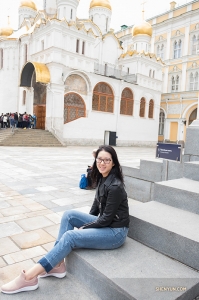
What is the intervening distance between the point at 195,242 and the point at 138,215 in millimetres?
784

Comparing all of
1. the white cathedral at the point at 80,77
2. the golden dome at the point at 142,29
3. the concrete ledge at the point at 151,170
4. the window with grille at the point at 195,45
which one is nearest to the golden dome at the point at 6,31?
the white cathedral at the point at 80,77

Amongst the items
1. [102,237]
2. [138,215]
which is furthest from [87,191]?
[102,237]

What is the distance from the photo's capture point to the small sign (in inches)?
203

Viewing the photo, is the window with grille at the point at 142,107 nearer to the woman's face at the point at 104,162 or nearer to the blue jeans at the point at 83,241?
the woman's face at the point at 104,162

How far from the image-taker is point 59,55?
20.2 m

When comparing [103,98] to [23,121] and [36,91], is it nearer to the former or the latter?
[36,91]

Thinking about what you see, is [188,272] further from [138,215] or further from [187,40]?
[187,40]

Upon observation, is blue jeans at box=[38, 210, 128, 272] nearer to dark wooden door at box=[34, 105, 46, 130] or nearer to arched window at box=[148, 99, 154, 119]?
dark wooden door at box=[34, 105, 46, 130]

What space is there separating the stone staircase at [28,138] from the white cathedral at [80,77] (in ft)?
3.41

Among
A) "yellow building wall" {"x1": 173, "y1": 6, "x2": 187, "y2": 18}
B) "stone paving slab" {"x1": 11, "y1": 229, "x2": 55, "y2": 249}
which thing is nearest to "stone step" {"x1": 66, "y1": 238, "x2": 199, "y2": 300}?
"stone paving slab" {"x1": 11, "y1": 229, "x2": 55, "y2": 249}

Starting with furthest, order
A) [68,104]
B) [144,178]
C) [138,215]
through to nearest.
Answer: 1. [68,104]
2. [144,178]
3. [138,215]

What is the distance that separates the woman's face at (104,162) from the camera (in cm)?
260

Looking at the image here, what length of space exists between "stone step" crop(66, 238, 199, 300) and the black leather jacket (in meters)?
0.30

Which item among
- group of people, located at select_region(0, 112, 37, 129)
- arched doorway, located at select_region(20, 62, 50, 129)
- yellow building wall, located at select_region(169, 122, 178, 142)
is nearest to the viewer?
group of people, located at select_region(0, 112, 37, 129)
